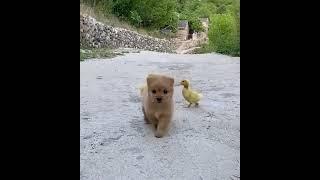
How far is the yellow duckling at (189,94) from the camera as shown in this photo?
1.37 m

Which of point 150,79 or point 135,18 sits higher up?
point 135,18

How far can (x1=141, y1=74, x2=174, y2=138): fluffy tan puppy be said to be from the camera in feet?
4.36

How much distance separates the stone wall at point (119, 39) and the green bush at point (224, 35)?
0.14m

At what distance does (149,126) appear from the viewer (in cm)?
141

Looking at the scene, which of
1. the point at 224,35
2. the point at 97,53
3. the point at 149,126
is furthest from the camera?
the point at 149,126

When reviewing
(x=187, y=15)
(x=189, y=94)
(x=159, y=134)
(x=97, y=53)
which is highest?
(x=187, y=15)

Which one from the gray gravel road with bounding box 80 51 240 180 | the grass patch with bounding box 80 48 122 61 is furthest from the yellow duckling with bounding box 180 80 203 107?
the grass patch with bounding box 80 48 122 61

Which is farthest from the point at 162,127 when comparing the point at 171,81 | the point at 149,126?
the point at 171,81

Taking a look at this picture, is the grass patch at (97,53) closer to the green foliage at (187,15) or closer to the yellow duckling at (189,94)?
the green foliage at (187,15)

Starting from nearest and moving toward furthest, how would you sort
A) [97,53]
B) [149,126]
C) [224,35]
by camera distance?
[224,35] < [97,53] < [149,126]

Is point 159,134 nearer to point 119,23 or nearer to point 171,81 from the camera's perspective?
point 171,81

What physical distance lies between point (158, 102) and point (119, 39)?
0.23 metres

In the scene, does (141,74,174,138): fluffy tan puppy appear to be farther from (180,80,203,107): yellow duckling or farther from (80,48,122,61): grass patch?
(80,48,122,61): grass patch
